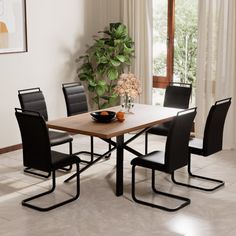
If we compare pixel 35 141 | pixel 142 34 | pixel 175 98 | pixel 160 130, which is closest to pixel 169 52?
pixel 142 34

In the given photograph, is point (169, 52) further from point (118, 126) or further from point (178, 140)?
point (178, 140)

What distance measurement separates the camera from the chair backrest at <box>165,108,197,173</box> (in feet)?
15.9

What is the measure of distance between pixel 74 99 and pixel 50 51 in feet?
3.83

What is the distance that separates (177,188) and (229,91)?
2.00m

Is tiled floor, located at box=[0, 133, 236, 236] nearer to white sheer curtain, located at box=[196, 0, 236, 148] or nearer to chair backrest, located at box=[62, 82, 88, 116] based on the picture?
chair backrest, located at box=[62, 82, 88, 116]

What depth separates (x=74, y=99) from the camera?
6.61 meters

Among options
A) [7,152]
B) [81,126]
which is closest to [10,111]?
[7,152]

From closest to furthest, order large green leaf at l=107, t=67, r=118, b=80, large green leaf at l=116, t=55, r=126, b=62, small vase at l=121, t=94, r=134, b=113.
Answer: small vase at l=121, t=94, r=134, b=113
large green leaf at l=116, t=55, r=126, b=62
large green leaf at l=107, t=67, r=118, b=80

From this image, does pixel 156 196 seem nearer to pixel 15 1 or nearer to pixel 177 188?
pixel 177 188

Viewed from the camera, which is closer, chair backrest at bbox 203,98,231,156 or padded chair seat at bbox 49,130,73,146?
chair backrest at bbox 203,98,231,156

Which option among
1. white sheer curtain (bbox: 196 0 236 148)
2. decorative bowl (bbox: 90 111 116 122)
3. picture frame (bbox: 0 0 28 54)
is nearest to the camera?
decorative bowl (bbox: 90 111 116 122)

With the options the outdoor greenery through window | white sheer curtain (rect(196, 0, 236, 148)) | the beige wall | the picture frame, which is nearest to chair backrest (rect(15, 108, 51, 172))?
the beige wall

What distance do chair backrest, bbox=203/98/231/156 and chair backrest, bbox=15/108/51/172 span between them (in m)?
1.61

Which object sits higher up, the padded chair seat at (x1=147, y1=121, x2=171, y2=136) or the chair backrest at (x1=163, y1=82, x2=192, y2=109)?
the chair backrest at (x1=163, y1=82, x2=192, y2=109)
